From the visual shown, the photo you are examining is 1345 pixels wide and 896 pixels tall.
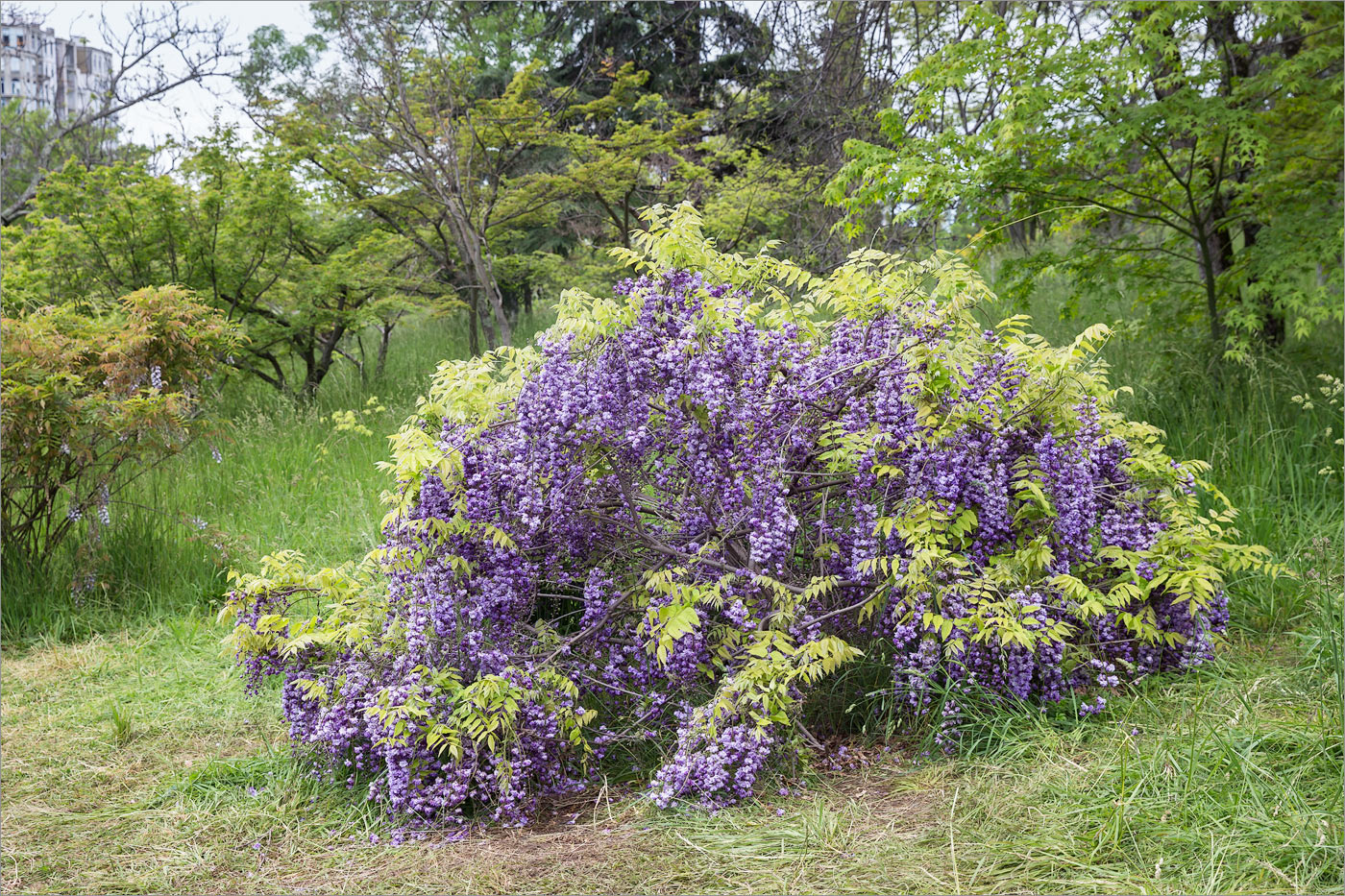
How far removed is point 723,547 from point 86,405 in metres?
3.55

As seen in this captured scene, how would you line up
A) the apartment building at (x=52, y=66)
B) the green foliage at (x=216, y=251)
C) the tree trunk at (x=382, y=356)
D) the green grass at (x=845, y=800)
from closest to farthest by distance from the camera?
the green grass at (x=845, y=800) → the green foliage at (x=216, y=251) → the tree trunk at (x=382, y=356) → the apartment building at (x=52, y=66)

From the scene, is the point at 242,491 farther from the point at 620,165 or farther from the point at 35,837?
the point at 620,165

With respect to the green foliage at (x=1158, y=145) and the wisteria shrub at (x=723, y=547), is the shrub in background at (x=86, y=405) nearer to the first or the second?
the wisteria shrub at (x=723, y=547)

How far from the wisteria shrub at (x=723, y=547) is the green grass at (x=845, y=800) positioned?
0.51 ft

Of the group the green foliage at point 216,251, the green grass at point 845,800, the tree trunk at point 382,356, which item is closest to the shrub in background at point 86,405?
the green grass at point 845,800

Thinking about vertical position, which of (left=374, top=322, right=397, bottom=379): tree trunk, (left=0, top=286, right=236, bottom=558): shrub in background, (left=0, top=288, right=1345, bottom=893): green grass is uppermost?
(left=374, top=322, right=397, bottom=379): tree trunk

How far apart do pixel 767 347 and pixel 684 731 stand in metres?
1.22

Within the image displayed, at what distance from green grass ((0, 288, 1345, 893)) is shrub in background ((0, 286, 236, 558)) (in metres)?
0.88

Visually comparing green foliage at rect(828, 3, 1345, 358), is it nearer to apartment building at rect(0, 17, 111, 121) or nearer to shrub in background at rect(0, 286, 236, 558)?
shrub in background at rect(0, 286, 236, 558)

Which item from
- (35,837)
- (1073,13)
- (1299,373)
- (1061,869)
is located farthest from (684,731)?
(1073,13)

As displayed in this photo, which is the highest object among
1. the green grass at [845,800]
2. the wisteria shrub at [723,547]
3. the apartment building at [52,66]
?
the apartment building at [52,66]

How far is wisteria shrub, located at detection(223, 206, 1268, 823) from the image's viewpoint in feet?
9.22

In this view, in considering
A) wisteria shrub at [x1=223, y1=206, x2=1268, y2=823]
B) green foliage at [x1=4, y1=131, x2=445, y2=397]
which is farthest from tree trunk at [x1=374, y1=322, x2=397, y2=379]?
wisteria shrub at [x1=223, y1=206, x2=1268, y2=823]

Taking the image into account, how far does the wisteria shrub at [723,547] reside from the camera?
2.81m
